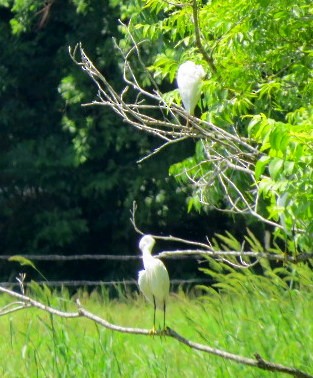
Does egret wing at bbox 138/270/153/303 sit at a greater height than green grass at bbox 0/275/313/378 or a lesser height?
greater

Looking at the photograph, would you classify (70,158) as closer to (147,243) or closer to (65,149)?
(65,149)

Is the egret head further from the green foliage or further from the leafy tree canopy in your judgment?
the green foliage

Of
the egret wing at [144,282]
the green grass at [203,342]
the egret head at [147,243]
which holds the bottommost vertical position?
the green grass at [203,342]

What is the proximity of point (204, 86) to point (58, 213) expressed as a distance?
11.7 m

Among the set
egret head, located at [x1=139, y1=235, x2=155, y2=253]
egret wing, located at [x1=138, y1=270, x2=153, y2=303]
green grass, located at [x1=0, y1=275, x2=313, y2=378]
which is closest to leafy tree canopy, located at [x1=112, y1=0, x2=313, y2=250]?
egret head, located at [x1=139, y1=235, x2=155, y2=253]

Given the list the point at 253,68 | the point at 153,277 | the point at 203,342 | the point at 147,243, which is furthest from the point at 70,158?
the point at 153,277

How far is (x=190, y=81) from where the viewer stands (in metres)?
4.80

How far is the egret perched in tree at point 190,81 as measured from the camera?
15.8ft

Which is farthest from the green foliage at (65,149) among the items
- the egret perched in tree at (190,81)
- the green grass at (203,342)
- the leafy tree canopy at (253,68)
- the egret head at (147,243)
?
the egret head at (147,243)

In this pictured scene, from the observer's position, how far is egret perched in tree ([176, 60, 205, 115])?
4.80 m

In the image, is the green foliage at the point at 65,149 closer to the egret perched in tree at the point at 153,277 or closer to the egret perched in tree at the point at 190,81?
the egret perched in tree at the point at 190,81

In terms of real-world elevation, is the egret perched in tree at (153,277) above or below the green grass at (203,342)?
above

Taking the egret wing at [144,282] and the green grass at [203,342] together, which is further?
the green grass at [203,342]

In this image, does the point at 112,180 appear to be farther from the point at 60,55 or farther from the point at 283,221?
the point at 283,221
